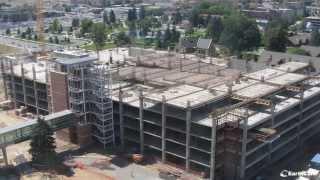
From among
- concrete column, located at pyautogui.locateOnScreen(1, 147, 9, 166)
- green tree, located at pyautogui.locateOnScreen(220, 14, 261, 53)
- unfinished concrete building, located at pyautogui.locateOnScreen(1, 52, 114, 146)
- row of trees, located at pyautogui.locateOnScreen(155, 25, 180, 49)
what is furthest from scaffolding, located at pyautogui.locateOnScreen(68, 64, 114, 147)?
row of trees, located at pyautogui.locateOnScreen(155, 25, 180, 49)

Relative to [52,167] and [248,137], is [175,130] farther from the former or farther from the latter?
[52,167]

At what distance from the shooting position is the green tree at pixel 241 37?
135125 mm

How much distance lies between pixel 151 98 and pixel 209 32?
102 m

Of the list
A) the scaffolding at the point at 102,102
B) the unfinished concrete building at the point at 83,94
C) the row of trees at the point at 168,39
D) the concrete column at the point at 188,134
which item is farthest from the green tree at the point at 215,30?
the concrete column at the point at 188,134

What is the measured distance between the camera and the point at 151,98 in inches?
2418

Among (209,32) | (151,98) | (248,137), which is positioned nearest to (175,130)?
(151,98)

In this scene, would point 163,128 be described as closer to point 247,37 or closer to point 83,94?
point 83,94

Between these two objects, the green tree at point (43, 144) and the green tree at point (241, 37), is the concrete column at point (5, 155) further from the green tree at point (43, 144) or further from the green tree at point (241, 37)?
the green tree at point (241, 37)

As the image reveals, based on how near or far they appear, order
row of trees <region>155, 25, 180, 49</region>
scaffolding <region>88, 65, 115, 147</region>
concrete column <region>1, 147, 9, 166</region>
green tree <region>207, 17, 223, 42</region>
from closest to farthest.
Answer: concrete column <region>1, 147, 9, 166</region>
scaffolding <region>88, 65, 115, 147</region>
row of trees <region>155, 25, 180, 49</region>
green tree <region>207, 17, 223, 42</region>

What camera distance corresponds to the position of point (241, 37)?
137 metres

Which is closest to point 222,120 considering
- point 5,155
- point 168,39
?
point 5,155

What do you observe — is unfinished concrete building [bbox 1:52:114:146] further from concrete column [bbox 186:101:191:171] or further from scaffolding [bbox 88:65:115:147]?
concrete column [bbox 186:101:191:171]

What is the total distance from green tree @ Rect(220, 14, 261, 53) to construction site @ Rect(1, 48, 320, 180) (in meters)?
53.2

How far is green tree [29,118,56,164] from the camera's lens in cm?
5991
